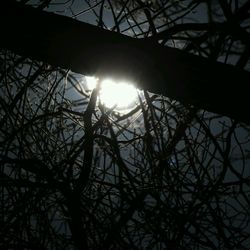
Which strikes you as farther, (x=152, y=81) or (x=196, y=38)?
(x=196, y=38)

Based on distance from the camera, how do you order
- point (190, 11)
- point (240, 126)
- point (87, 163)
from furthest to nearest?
point (240, 126), point (190, 11), point (87, 163)

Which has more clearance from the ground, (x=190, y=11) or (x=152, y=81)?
(x=190, y=11)

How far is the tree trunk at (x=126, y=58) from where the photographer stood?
154 cm

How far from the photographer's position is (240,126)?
215cm

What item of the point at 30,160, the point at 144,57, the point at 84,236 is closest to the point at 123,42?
the point at 144,57

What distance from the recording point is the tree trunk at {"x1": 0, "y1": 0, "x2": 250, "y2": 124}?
60.7 inches

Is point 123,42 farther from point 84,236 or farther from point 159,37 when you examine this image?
point 84,236

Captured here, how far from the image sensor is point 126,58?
154 cm

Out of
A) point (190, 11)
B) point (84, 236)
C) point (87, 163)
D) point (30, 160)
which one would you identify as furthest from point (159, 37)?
point (84, 236)

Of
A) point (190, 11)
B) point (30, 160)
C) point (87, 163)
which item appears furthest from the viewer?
point (190, 11)

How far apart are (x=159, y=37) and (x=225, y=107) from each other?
17.9 inches

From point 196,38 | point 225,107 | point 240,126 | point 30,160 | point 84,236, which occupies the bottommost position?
point 84,236

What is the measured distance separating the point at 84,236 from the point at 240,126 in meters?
1.22

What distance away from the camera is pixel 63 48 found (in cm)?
156
